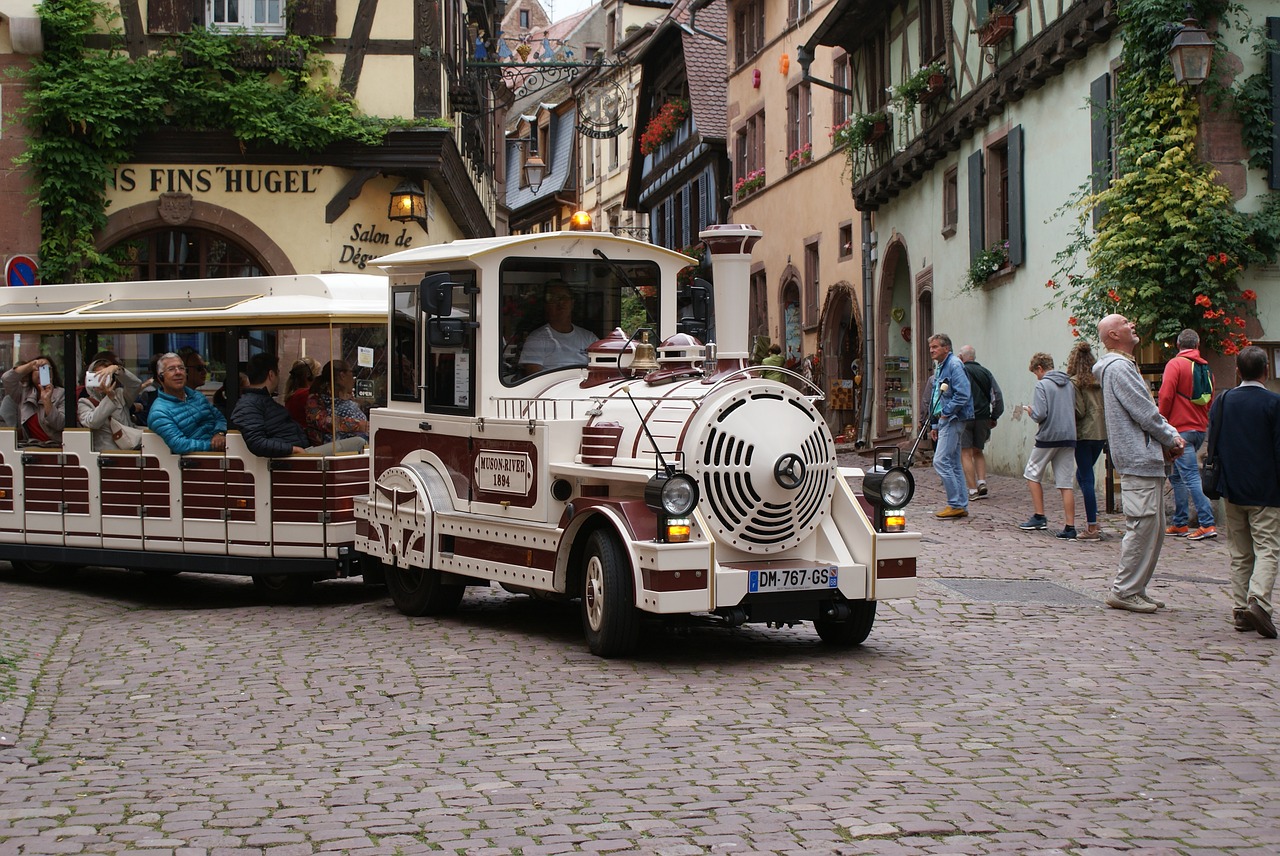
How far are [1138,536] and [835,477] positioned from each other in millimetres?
2452

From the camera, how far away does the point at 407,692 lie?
756cm

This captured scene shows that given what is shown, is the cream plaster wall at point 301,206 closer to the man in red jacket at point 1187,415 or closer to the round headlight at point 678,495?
the man in red jacket at point 1187,415

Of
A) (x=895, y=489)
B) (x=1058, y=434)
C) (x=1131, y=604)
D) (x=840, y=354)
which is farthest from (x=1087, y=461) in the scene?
(x=840, y=354)

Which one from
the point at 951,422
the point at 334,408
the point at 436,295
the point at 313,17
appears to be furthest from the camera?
the point at 313,17

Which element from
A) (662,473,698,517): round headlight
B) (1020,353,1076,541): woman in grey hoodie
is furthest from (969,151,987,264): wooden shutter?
(662,473,698,517): round headlight

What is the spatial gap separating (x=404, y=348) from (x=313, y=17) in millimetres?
10716

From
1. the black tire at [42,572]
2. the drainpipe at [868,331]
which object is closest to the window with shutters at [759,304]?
the drainpipe at [868,331]

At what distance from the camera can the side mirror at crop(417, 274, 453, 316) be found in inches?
362

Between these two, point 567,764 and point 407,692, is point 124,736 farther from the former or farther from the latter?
point 567,764

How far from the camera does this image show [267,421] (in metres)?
11.3

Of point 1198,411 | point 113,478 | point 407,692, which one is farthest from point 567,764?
point 1198,411

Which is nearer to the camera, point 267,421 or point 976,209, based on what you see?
point 267,421

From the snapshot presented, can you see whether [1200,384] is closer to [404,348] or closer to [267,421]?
[404,348]

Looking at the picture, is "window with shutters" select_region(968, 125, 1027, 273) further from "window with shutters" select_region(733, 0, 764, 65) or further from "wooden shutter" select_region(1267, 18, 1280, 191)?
"window with shutters" select_region(733, 0, 764, 65)
